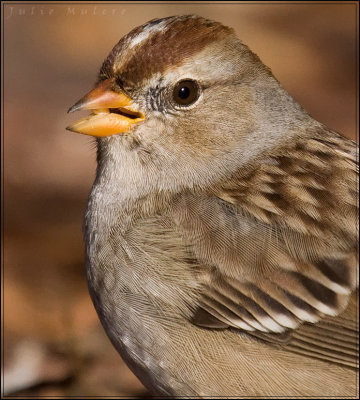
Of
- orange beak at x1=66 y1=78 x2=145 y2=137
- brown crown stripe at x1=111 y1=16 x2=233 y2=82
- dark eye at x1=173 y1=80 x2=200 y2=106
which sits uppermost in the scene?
brown crown stripe at x1=111 y1=16 x2=233 y2=82

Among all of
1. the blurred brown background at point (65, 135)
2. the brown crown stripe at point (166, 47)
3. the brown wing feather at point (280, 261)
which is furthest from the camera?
the blurred brown background at point (65, 135)

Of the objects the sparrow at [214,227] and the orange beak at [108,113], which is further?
the orange beak at [108,113]

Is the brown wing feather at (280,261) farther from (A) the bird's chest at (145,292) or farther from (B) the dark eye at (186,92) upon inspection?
(B) the dark eye at (186,92)

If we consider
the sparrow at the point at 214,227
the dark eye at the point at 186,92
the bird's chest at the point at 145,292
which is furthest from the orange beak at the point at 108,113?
the bird's chest at the point at 145,292

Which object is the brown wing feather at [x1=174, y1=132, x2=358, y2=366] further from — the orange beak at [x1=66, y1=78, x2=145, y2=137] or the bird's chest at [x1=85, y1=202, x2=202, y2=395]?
the orange beak at [x1=66, y1=78, x2=145, y2=137]

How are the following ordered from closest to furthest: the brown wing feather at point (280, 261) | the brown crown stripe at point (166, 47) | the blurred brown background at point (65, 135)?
the brown wing feather at point (280, 261), the brown crown stripe at point (166, 47), the blurred brown background at point (65, 135)

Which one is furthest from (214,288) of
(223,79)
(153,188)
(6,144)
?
(6,144)

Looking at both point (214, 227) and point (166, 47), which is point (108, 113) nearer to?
point (166, 47)

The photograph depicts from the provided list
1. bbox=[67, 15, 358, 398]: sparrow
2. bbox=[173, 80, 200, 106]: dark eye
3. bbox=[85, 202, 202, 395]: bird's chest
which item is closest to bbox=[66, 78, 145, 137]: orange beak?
bbox=[67, 15, 358, 398]: sparrow

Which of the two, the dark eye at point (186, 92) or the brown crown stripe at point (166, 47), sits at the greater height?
the brown crown stripe at point (166, 47)
